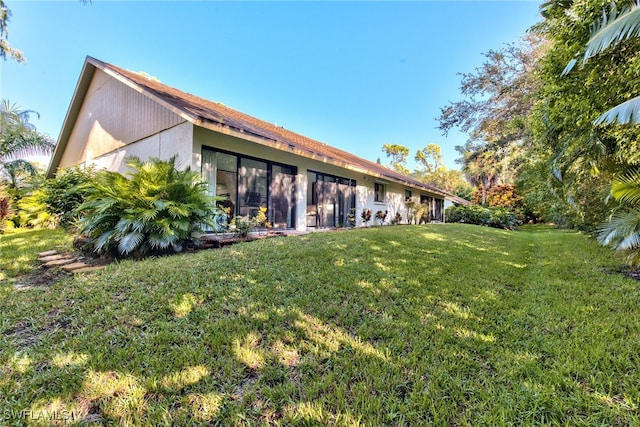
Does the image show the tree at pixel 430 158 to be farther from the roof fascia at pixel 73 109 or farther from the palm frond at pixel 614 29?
the palm frond at pixel 614 29

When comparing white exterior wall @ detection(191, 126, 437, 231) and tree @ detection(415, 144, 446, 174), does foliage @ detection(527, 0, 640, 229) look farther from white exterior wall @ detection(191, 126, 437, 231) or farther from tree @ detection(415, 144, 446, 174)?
tree @ detection(415, 144, 446, 174)

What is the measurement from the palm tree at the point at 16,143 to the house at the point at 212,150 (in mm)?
924

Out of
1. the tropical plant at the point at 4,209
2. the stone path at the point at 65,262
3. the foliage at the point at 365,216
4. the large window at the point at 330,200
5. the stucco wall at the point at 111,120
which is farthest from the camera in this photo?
the foliage at the point at 365,216

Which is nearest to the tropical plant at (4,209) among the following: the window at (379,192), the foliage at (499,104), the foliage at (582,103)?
the window at (379,192)

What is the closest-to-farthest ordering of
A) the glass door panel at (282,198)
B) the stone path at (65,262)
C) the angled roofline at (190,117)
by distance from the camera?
the stone path at (65,262)
the angled roofline at (190,117)
the glass door panel at (282,198)

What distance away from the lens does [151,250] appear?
5.71 meters

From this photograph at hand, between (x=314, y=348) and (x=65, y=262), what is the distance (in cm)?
552

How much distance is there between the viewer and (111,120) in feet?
33.1

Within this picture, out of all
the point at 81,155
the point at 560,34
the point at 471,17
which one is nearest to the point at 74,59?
the point at 81,155

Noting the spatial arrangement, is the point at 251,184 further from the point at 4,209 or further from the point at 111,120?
the point at 4,209

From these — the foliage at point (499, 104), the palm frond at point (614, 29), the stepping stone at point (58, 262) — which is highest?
the foliage at point (499, 104)

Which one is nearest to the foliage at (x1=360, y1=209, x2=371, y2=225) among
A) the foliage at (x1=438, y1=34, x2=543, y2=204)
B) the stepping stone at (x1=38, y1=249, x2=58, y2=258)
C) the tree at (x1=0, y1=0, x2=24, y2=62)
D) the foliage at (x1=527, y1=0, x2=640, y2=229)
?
the foliage at (x1=438, y1=34, x2=543, y2=204)

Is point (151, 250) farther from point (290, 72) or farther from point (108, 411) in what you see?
point (290, 72)

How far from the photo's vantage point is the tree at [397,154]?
1678 inches
